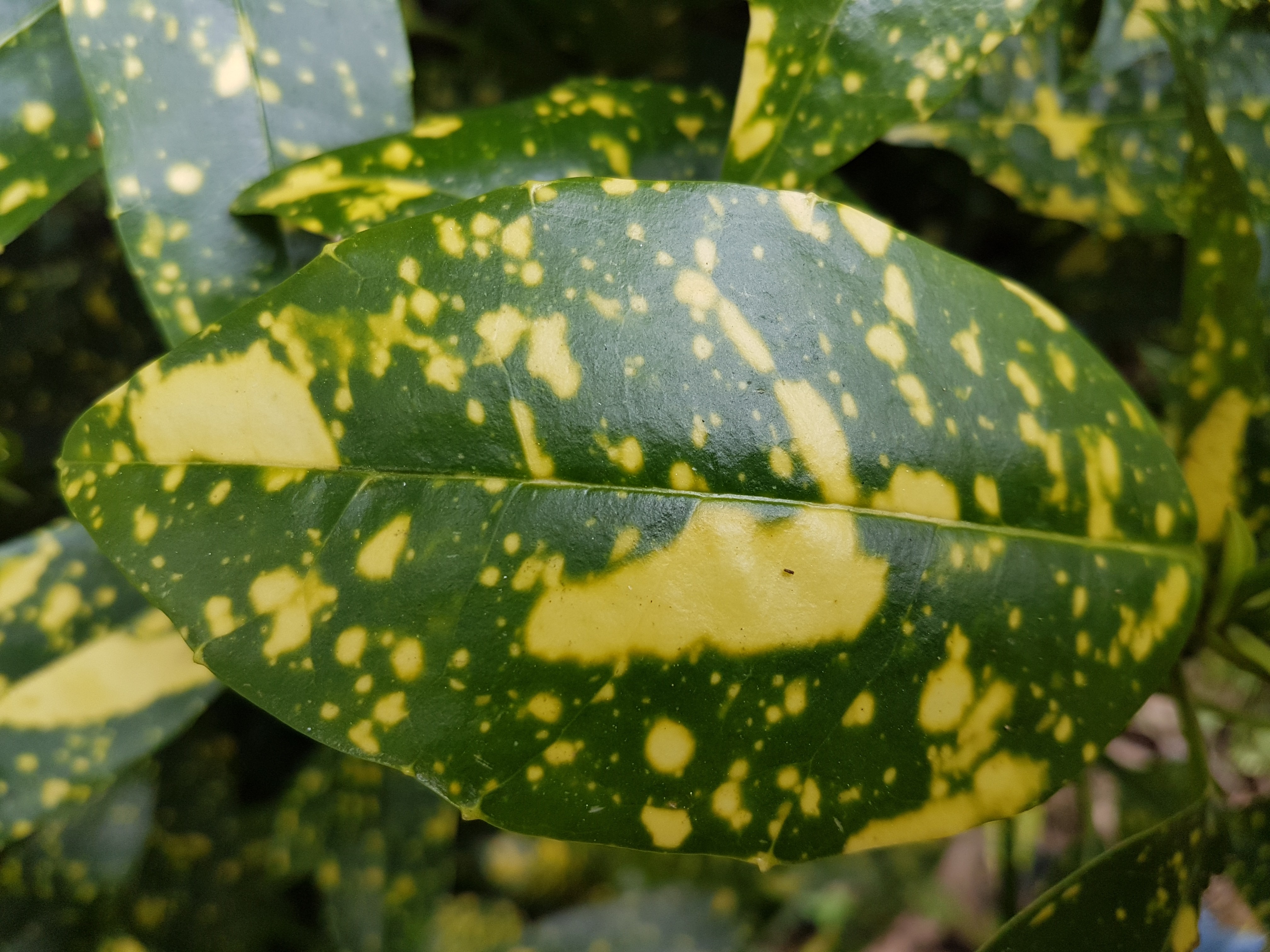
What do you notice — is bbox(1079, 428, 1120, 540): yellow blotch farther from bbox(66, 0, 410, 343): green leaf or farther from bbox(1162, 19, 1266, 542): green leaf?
bbox(66, 0, 410, 343): green leaf

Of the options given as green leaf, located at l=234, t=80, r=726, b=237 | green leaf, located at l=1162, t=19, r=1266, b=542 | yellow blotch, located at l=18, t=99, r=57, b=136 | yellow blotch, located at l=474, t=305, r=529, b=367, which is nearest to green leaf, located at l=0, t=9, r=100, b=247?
yellow blotch, located at l=18, t=99, r=57, b=136

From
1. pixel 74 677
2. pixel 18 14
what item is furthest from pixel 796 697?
pixel 18 14

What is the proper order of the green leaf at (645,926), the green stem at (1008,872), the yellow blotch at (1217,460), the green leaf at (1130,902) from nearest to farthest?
the green leaf at (1130,902) < the yellow blotch at (1217,460) < the green stem at (1008,872) < the green leaf at (645,926)

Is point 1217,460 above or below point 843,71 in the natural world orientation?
below

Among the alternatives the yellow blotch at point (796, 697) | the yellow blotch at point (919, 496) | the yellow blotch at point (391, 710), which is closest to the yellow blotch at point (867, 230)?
the yellow blotch at point (919, 496)

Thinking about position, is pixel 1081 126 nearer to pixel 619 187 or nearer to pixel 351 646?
pixel 619 187

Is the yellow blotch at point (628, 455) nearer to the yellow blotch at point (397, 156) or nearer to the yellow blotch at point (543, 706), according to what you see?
the yellow blotch at point (543, 706)
